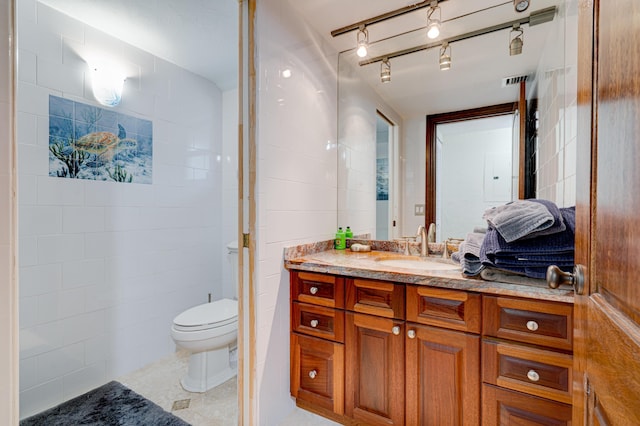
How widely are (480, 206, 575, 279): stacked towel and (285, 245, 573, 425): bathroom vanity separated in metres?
0.08

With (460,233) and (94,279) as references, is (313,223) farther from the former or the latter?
(94,279)

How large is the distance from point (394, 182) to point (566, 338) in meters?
1.24

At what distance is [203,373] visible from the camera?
1.88m

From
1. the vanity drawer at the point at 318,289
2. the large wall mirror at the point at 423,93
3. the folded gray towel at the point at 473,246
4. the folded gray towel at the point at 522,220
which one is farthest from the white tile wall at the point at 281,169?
the folded gray towel at the point at 522,220

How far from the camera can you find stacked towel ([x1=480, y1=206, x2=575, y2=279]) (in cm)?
104

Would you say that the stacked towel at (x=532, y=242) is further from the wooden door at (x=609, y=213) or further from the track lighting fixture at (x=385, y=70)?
the track lighting fixture at (x=385, y=70)

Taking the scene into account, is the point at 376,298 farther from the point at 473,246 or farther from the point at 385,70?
the point at 385,70

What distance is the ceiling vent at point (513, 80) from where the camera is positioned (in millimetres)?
1680

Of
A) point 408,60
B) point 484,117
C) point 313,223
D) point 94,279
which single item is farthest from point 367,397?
point 408,60

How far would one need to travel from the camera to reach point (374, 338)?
4.50ft

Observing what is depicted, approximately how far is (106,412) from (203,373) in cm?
51

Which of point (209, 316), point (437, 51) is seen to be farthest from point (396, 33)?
point (209, 316)

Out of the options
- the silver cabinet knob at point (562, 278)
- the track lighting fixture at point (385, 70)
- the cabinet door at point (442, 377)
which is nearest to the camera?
the silver cabinet knob at point (562, 278)

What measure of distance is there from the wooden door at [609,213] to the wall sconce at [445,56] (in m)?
1.20
